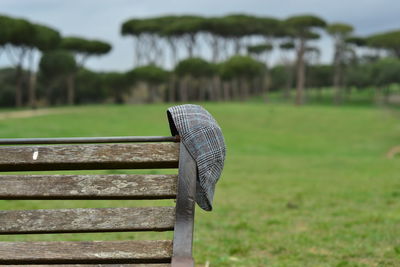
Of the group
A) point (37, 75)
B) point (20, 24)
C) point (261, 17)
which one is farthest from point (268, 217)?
point (261, 17)

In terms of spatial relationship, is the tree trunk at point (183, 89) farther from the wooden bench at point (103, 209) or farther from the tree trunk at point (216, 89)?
the wooden bench at point (103, 209)

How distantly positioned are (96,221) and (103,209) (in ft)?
0.20

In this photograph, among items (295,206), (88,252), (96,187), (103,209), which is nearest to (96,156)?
(96,187)

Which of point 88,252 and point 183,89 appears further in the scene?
point 183,89

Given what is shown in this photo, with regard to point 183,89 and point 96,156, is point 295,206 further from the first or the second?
point 183,89

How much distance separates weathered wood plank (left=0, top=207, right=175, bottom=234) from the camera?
253 centimetres

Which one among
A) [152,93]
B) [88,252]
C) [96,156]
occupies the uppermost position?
[96,156]

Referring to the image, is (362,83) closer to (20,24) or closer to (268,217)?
(20,24)

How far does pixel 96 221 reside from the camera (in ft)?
8.32

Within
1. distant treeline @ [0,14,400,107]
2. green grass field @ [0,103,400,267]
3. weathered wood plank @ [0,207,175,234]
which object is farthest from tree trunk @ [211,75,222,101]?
weathered wood plank @ [0,207,175,234]

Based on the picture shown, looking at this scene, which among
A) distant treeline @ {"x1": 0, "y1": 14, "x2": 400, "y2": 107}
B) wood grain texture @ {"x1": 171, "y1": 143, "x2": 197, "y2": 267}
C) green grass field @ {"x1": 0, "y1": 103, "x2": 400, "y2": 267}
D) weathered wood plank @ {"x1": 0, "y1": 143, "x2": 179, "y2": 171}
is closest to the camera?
wood grain texture @ {"x1": 171, "y1": 143, "x2": 197, "y2": 267}

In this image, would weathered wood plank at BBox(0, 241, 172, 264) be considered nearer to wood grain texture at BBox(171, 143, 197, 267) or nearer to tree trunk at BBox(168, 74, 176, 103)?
wood grain texture at BBox(171, 143, 197, 267)

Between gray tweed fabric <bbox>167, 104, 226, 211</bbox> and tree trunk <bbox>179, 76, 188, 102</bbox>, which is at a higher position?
gray tweed fabric <bbox>167, 104, 226, 211</bbox>

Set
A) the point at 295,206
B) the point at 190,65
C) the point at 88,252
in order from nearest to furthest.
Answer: the point at 88,252 < the point at 295,206 < the point at 190,65
